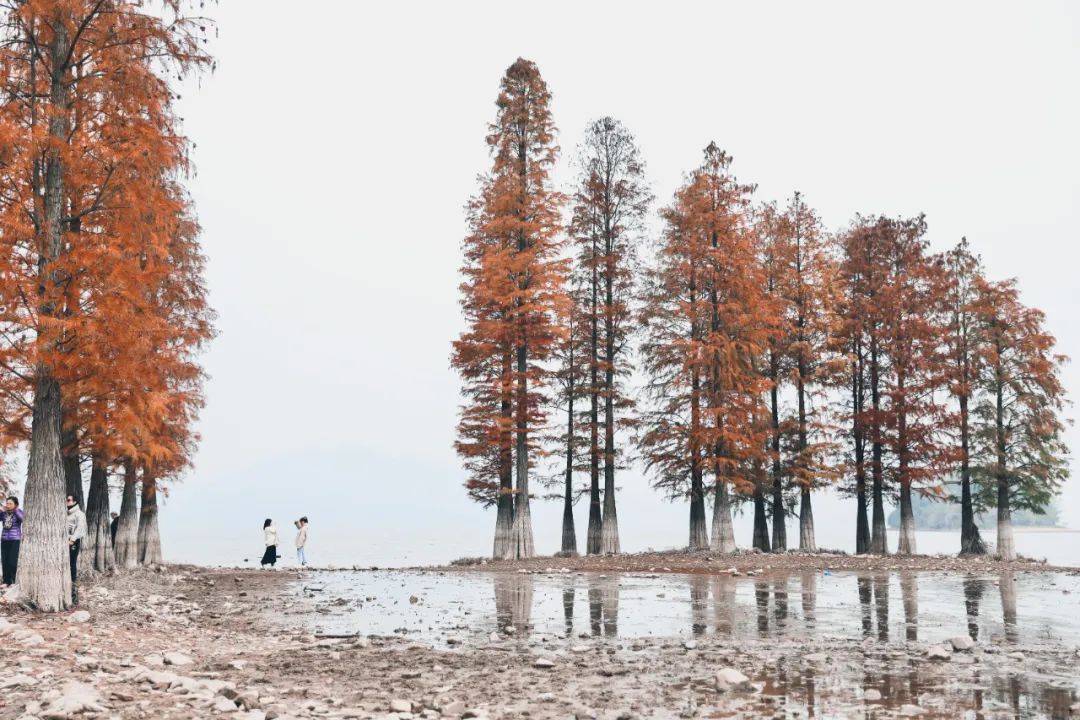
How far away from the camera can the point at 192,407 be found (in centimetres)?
3500

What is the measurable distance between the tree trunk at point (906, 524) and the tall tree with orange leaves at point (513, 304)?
1811 centimetres

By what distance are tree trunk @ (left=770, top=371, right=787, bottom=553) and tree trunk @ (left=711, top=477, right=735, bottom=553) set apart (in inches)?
188

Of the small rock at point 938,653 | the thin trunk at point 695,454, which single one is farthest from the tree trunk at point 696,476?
the small rock at point 938,653

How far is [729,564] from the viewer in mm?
30625

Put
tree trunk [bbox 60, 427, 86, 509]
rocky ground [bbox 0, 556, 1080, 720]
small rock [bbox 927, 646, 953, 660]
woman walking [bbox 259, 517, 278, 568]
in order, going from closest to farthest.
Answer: rocky ground [bbox 0, 556, 1080, 720]
small rock [bbox 927, 646, 953, 660]
tree trunk [bbox 60, 427, 86, 509]
woman walking [bbox 259, 517, 278, 568]

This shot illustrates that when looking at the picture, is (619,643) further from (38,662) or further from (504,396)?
(504,396)

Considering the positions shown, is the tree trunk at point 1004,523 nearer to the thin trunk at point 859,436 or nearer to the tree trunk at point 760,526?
the thin trunk at point 859,436

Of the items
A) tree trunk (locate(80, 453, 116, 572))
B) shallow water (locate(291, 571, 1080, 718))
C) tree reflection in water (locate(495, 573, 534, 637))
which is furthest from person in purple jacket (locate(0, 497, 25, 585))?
tree reflection in water (locate(495, 573, 534, 637))

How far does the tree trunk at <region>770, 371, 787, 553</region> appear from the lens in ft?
129

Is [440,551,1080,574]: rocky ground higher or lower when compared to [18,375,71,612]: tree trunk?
lower

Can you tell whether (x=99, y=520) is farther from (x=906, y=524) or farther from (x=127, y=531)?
(x=906, y=524)

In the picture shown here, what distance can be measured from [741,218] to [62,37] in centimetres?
2656

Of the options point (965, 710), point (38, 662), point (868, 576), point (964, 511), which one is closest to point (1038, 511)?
point (964, 511)

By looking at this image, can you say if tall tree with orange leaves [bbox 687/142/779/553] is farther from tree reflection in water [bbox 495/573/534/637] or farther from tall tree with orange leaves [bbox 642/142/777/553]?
tree reflection in water [bbox 495/573/534/637]
